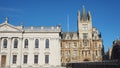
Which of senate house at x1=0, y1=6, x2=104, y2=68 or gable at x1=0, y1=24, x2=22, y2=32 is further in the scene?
gable at x1=0, y1=24, x2=22, y2=32

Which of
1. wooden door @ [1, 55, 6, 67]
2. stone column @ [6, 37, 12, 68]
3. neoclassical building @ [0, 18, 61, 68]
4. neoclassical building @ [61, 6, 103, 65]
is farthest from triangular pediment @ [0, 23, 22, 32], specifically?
neoclassical building @ [61, 6, 103, 65]

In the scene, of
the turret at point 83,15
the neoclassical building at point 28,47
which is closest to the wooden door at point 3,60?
the neoclassical building at point 28,47

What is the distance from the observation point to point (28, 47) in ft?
154

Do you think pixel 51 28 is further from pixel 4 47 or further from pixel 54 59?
pixel 4 47

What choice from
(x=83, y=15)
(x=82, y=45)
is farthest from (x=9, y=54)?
(x=83, y=15)

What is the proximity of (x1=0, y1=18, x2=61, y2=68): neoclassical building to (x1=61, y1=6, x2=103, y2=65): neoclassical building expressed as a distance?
1578 cm

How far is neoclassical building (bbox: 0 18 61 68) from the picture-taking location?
4641 centimetres

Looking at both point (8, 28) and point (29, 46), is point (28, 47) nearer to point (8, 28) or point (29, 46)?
point (29, 46)

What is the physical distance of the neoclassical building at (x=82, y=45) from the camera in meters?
61.8

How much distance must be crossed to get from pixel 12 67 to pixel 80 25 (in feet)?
89.8

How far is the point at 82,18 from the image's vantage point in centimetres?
6675

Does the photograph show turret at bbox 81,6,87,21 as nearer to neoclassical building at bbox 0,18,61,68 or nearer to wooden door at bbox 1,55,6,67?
neoclassical building at bbox 0,18,61,68

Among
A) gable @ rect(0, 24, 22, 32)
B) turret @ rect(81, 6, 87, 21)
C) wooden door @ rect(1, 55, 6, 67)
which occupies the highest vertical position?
turret @ rect(81, 6, 87, 21)

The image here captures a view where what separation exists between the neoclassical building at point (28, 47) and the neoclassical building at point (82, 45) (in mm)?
15781
